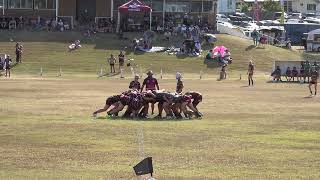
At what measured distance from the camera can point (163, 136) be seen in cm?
2072

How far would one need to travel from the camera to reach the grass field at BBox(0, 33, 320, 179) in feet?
50.7

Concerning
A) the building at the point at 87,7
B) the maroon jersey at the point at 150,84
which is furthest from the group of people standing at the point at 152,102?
the building at the point at 87,7

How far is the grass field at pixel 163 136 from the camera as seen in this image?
15445mm

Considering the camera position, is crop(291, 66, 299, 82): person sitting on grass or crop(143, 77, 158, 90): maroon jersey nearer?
crop(143, 77, 158, 90): maroon jersey

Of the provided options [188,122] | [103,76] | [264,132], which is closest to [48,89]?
[103,76]

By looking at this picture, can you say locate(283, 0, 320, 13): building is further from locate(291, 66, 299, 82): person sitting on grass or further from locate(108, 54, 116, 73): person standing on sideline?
locate(108, 54, 116, 73): person standing on sideline

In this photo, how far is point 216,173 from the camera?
15133mm

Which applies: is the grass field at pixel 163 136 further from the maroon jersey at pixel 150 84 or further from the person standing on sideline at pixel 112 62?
the person standing on sideline at pixel 112 62

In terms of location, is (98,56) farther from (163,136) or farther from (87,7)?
(163,136)

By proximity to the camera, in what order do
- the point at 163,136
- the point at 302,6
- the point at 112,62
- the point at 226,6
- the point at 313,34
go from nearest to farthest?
1. the point at 163,136
2. the point at 112,62
3. the point at 313,34
4. the point at 226,6
5. the point at 302,6

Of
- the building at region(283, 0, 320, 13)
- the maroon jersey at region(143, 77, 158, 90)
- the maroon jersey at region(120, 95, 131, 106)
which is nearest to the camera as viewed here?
the maroon jersey at region(120, 95, 131, 106)

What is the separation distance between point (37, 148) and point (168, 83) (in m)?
28.5

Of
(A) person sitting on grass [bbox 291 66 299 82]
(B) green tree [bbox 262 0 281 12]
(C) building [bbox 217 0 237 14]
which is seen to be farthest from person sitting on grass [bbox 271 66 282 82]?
(B) green tree [bbox 262 0 281 12]

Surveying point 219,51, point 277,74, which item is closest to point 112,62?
point 219,51
